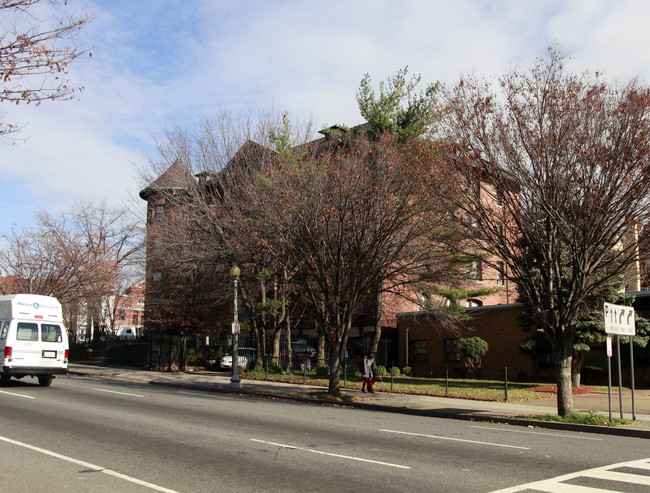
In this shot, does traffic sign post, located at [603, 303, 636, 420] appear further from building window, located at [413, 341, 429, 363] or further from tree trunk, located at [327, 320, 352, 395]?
building window, located at [413, 341, 429, 363]

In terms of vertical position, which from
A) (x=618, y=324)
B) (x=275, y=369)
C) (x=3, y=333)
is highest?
(x=618, y=324)

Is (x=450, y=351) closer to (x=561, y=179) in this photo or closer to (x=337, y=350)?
(x=337, y=350)

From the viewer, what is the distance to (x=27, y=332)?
2047cm

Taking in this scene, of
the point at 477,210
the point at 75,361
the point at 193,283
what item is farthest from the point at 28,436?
the point at 75,361

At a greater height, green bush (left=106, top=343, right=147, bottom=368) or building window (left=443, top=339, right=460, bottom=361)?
building window (left=443, top=339, right=460, bottom=361)

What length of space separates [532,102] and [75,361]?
40.3 m

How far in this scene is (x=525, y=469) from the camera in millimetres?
8516

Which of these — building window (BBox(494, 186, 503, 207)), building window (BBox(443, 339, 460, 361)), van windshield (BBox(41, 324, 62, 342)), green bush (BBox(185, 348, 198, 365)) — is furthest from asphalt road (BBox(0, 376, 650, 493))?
green bush (BBox(185, 348, 198, 365))

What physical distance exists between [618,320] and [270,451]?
9.88m

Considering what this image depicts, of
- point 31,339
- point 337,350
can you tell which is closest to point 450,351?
point 337,350

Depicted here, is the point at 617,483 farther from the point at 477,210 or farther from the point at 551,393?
the point at 551,393

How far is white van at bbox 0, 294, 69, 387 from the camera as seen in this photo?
19.9 meters

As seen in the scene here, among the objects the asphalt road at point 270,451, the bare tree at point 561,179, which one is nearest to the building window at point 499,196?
the bare tree at point 561,179

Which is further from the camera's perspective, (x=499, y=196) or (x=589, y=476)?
(x=499, y=196)
